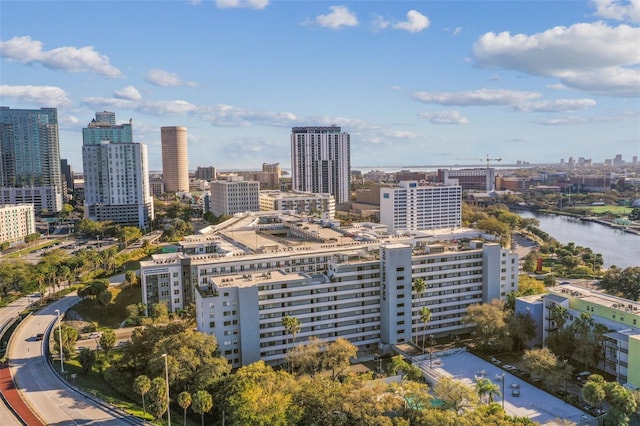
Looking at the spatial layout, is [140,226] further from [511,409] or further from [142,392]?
[511,409]

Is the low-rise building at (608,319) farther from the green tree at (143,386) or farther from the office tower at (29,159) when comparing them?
the office tower at (29,159)

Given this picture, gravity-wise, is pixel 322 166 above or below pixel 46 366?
above

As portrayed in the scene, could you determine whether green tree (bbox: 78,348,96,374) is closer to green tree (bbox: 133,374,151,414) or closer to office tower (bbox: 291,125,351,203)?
green tree (bbox: 133,374,151,414)

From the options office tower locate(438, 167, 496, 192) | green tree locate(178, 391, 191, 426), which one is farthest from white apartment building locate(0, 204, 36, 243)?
office tower locate(438, 167, 496, 192)

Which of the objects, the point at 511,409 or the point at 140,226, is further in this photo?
the point at 140,226

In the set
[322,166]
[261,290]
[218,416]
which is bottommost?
[218,416]

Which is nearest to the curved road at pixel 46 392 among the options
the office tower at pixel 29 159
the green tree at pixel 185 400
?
the green tree at pixel 185 400

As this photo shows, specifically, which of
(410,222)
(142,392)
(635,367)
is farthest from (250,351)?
(410,222)
